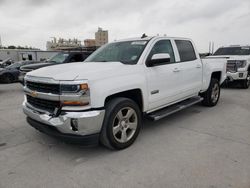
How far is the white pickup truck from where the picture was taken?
2.84 metres

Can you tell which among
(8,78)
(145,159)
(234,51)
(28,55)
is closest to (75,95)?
(145,159)

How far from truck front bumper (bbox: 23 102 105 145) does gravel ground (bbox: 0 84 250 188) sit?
414 millimetres

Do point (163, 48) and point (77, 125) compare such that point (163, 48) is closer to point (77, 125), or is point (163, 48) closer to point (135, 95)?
point (135, 95)

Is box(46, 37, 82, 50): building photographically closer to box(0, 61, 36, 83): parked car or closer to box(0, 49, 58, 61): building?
box(0, 49, 58, 61): building

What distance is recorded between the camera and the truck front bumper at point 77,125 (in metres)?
2.81

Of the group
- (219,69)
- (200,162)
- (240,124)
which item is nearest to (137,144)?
(200,162)

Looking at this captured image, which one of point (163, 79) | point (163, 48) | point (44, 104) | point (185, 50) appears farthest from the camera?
point (185, 50)

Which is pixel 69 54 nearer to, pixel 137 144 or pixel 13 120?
pixel 13 120

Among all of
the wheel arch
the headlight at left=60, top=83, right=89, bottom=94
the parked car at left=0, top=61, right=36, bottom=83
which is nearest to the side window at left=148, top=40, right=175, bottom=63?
the wheel arch

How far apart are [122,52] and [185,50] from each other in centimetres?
166

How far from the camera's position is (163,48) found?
4.23 m

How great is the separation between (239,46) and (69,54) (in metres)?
8.11

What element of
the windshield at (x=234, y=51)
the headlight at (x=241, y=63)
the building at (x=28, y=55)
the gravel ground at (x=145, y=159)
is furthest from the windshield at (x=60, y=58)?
the building at (x=28, y=55)

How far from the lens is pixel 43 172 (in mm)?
2793
